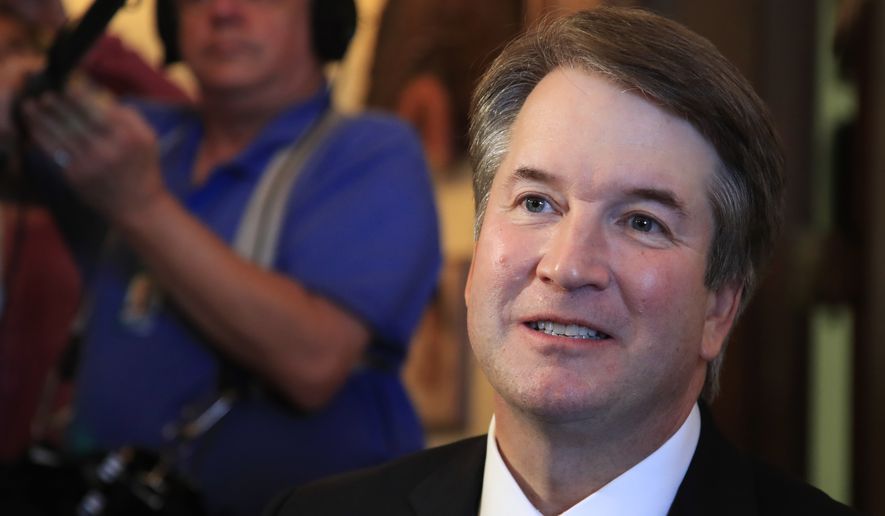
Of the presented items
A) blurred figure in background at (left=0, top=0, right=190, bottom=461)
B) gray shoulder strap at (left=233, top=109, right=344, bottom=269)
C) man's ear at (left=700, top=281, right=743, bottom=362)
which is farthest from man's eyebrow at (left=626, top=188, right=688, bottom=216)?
blurred figure in background at (left=0, top=0, right=190, bottom=461)

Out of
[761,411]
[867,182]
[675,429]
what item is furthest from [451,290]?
[675,429]

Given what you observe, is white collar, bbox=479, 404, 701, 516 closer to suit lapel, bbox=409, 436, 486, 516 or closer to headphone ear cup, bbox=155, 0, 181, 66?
suit lapel, bbox=409, 436, 486, 516

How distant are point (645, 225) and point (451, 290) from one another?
2.25 metres

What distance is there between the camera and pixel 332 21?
7.63ft

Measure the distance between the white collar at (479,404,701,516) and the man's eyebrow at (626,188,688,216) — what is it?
249mm

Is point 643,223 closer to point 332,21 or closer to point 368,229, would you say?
point 368,229

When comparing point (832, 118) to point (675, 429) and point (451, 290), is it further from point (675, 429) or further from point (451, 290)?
point (675, 429)

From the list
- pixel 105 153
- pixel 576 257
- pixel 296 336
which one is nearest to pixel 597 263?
pixel 576 257

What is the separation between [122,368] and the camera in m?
2.17

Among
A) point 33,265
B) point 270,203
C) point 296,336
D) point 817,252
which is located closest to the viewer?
point 296,336

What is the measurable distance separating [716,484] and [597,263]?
0.28m

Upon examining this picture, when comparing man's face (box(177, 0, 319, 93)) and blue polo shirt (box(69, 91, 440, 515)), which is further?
man's face (box(177, 0, 319, 93))

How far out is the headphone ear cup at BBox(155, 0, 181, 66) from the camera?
242 centimetres

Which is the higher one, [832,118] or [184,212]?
[832,118]
